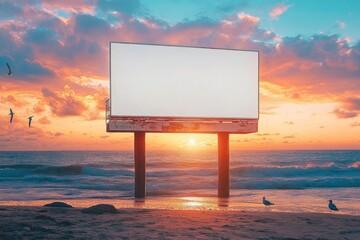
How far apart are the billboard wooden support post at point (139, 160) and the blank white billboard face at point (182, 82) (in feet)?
4.46

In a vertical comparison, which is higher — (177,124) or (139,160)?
(177,124)

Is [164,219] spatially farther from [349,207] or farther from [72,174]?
[72,174]

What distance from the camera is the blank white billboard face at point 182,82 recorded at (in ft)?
65.0

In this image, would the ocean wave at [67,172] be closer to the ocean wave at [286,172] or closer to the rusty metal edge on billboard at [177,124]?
the ocean wave at [286,172]

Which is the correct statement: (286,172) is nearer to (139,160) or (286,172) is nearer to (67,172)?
(67,172)

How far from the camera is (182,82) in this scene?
2045cm

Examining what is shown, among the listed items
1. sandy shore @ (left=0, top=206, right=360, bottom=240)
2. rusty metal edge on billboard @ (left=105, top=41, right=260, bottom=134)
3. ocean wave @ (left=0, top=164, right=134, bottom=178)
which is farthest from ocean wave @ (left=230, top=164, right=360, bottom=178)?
sandy shore @ (left=0, top=206, right=360, bottom=240)

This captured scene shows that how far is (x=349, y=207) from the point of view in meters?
20.9

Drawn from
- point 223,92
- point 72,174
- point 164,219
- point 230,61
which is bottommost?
point 72,174

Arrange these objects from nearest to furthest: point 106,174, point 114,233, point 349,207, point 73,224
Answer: point 114,233, point 73,224, point 349,207, point 106,174

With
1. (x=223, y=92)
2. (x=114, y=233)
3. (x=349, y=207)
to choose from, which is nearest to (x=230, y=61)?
(x=223, y=92)

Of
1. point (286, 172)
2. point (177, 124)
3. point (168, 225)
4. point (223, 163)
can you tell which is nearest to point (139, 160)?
point (177, 124)

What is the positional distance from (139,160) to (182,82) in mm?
4203

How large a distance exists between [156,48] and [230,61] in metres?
3.50
